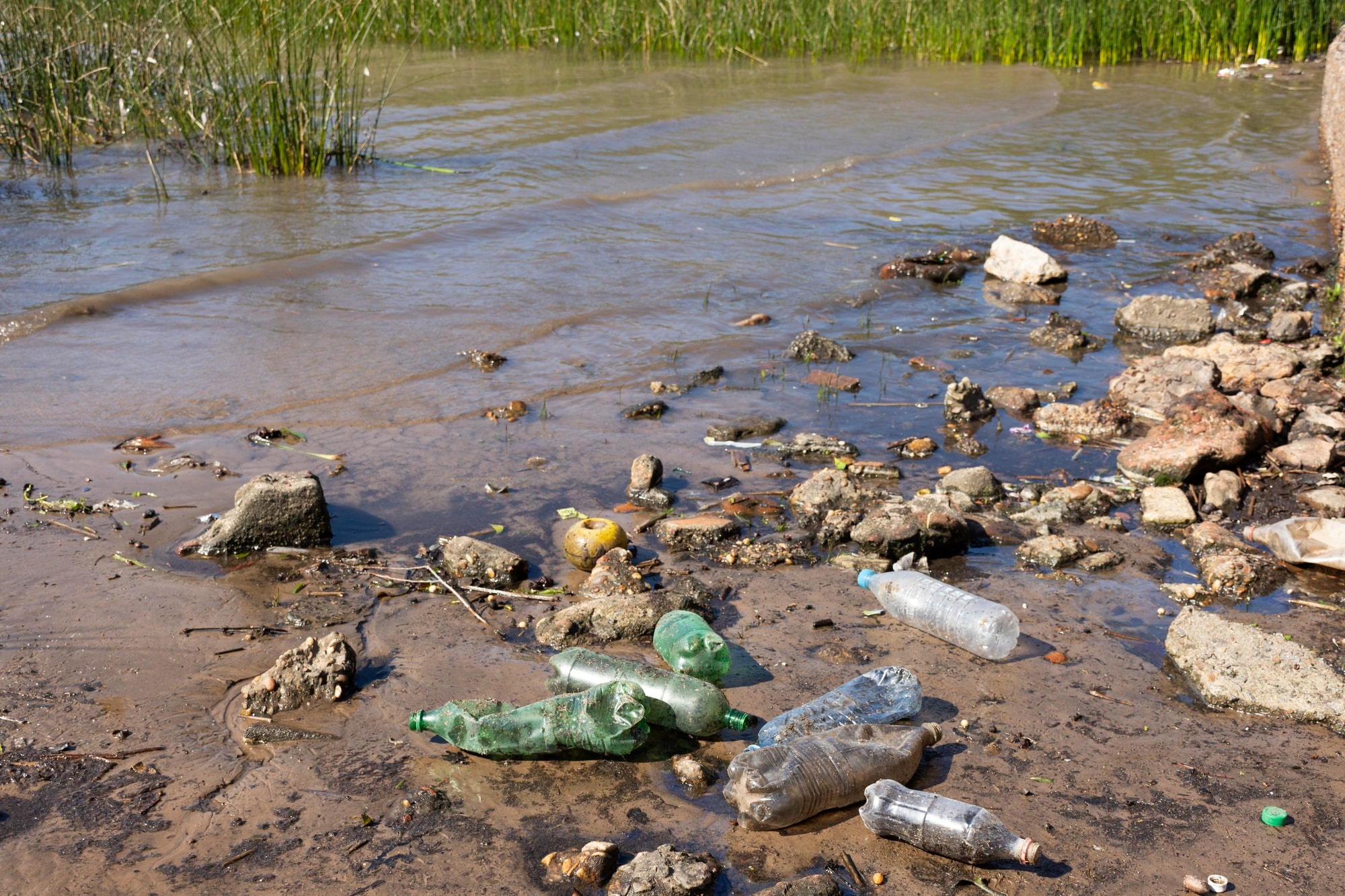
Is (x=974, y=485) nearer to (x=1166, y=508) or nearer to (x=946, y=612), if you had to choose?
(x=1166, y=508)

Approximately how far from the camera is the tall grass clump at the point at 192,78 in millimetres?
8641

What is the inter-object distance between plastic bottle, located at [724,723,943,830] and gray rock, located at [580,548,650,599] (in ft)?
3.02

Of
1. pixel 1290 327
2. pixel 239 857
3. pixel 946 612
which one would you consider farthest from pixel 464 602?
pixel 1290 327

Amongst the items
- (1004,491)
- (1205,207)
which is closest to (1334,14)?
(1205,207)

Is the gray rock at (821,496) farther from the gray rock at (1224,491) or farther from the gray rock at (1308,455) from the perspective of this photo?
the gray rock at (1308,455)

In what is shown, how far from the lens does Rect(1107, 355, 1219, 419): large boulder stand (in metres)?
4.75

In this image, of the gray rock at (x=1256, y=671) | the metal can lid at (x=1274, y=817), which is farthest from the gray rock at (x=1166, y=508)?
the metal can lid at (x=1274, y=817)

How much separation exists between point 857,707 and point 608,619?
0.76 m

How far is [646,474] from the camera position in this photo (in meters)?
→ 3.96

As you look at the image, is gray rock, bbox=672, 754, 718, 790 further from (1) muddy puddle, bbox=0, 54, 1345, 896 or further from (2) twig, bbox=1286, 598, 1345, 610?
(2) twig, bbox=1286, 598, 1345, 610

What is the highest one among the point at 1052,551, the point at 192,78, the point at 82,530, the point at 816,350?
the point at 192,78

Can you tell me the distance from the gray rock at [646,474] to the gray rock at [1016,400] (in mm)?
1782

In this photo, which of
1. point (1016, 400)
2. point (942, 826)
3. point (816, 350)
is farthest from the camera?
point (816, 350)

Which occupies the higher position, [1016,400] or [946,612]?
[1016,400]
